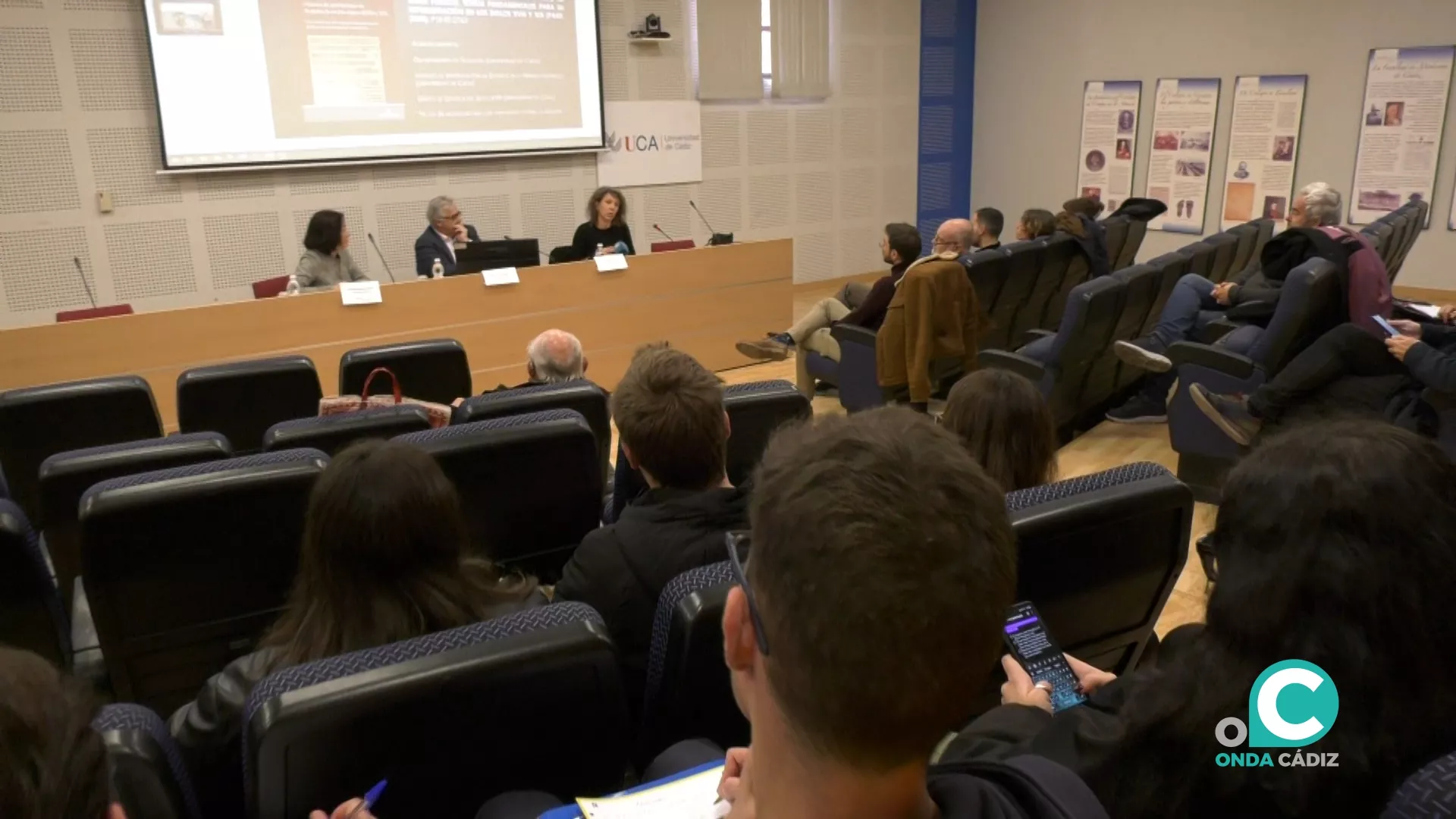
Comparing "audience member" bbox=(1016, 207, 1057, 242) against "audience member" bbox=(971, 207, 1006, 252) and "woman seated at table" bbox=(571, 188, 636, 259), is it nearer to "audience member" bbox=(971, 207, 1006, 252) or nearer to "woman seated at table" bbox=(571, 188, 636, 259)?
"audience member" bbox=(971, 207, 1006, 252)

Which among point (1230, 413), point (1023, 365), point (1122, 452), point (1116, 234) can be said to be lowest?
point (1122, 452)

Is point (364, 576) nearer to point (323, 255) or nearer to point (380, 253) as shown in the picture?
point (323, 255)

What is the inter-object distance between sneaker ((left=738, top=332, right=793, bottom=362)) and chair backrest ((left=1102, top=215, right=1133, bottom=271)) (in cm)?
227

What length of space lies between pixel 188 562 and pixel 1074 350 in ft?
11.5

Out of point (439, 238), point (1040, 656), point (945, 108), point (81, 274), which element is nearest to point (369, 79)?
point (439, 238)

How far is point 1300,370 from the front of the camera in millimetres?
3605

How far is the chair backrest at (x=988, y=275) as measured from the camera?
4.75 meters

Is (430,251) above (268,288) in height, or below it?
above

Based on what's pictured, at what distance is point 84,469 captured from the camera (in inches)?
87.7

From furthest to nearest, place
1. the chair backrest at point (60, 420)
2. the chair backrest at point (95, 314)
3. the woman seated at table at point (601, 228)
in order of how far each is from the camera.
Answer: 1. the woman seated at table at point (601, 228)
2. the chair backrest at point (95, 314)
3. the chair backrest at point (60, 420)

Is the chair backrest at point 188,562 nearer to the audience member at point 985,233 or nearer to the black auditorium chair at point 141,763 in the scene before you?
the black auditorium chair at point 141,763

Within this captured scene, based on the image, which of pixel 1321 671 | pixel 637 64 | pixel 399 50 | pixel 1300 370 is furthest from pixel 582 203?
pixel 1321 671

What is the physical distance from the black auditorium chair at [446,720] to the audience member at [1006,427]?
1010 mm

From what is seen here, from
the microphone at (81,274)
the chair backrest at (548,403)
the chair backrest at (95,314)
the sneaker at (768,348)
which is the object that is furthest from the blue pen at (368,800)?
the microphone at (81,274)
